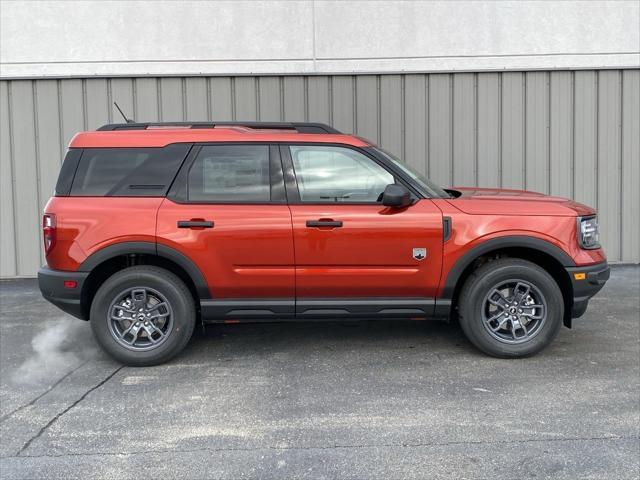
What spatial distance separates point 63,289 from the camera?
5102mm

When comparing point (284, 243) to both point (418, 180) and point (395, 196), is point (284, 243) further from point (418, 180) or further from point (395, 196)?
point (418, 180)

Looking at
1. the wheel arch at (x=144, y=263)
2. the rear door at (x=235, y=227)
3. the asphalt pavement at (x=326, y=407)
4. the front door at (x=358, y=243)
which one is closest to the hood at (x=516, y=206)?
the front door at (x=358, y=243)

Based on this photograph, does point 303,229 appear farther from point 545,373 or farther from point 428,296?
point 545,373

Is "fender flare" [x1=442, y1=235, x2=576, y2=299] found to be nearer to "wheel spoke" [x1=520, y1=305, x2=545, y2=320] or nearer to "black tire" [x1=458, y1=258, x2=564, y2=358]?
"black tire" [x1=458, y1=258, x2=564, y2=358]

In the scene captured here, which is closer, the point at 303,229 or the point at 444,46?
the point at 303,229

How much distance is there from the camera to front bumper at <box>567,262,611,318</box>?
5098 mm

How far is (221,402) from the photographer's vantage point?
14.5 feet

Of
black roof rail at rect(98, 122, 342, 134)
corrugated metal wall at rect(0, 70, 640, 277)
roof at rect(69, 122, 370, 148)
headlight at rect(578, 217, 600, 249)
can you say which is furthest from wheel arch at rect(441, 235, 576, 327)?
corrugated metal wall at rect(0, 70, 640, 277)

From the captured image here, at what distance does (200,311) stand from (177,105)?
4.82 metres

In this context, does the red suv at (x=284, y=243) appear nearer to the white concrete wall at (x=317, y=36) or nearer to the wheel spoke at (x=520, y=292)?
the wheel spoke at (x=520, y=292)

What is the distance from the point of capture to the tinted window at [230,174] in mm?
5156

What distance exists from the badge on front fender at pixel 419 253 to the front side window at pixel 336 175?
0.51 meters

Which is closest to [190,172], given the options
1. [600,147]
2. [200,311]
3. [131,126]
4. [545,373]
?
[131,126]

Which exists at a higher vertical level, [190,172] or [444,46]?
[444,46]
